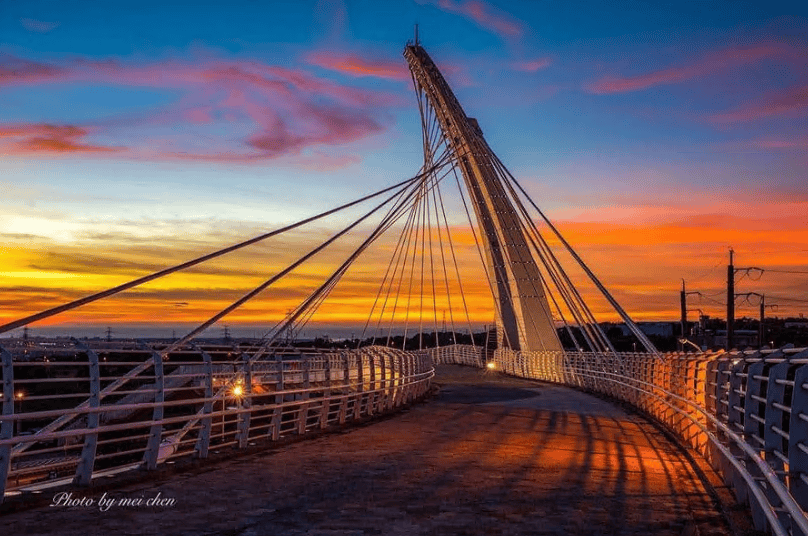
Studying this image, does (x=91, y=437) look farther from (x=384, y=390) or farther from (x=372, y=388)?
(x=384, y=390)

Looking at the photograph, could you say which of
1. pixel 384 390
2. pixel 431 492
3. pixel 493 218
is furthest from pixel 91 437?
pixel 493 218

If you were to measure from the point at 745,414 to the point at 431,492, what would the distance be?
12.0ft

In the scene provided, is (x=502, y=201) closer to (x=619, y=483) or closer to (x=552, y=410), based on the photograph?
(x=552, y=410)

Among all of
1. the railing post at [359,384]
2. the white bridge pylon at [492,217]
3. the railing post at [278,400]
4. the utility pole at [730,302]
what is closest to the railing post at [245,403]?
the railing post at [278,400]

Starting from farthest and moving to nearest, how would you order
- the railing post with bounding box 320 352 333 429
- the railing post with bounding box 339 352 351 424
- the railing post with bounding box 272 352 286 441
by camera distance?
the railing post with bounding box 339 352 351 424, the railing post with bounding box 320 352 333 429, the railing post with bounding box 272 352 286 441

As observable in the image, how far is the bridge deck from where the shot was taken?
9641 mm

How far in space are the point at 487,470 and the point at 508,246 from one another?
113ft

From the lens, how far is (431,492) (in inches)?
465

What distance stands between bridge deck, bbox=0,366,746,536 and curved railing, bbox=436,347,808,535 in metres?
0.52

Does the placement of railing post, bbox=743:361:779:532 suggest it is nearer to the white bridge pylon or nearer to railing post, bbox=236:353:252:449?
railing post, bbox=236:353:252:449

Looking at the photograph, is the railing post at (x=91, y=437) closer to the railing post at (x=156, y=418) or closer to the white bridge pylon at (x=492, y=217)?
the railing post at (x=156, y=418)

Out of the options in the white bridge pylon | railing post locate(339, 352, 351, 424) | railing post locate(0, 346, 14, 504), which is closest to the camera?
railing post locate(0, 346, 14, 504)

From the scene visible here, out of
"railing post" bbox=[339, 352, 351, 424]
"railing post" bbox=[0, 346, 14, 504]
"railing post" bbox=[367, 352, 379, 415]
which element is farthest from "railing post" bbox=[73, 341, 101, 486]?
"railing post" bbox=[367, 352, 379, 415]

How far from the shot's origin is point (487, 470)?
45.8 feet
